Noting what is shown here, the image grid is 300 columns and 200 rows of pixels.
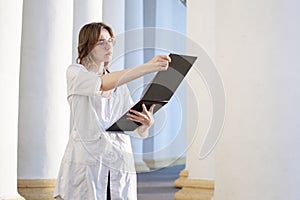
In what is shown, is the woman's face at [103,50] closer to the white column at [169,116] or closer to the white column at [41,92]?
the white column at [169,116]

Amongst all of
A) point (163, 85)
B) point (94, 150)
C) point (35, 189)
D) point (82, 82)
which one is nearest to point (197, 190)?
point (35, 189)

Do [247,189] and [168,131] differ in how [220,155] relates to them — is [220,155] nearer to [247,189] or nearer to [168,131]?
[247,189]

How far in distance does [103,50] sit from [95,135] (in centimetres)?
38

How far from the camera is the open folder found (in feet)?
6.34

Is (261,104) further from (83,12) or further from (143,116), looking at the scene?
(83,12)

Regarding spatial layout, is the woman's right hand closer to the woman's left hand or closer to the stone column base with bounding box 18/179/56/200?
the woman's left hand

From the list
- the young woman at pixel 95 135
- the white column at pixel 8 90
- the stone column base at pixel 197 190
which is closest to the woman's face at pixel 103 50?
the young woman at pixel 95 135

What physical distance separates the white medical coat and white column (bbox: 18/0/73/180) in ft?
7.85

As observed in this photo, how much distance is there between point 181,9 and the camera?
46.0 feet

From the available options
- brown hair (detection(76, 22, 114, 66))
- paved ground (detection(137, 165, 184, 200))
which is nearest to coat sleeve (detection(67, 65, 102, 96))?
brown hair (detection(76, 22, 114, 66))

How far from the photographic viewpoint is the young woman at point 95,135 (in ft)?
7.29

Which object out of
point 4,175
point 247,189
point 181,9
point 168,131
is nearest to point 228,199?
point 247,189

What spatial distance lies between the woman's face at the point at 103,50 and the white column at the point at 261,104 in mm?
1131

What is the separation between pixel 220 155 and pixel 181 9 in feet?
36.5
